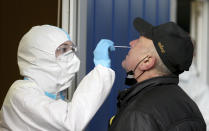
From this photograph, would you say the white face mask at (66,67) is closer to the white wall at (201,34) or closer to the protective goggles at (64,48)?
the protective goggles at (64,48)

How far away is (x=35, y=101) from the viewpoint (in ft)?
5.94

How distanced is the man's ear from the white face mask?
50cm

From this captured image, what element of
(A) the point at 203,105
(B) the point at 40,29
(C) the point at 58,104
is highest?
(B) the point at 40,29

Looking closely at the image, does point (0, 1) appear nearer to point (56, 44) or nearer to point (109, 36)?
point (109, 36)

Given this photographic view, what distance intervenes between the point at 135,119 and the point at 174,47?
0.47m

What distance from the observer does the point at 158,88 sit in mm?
1650

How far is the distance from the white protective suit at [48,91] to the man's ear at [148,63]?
24 cm

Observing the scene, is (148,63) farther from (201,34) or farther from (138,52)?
(201,34)

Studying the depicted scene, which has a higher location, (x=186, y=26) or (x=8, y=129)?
(x=186, y=26)

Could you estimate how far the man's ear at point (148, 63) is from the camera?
1.74 m

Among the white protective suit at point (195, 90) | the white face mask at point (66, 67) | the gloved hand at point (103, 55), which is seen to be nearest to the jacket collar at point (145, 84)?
the gloved hand at point (103, 55)

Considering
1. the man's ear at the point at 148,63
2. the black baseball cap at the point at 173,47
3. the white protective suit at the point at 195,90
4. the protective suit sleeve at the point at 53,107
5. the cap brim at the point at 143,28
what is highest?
the cap brim at the point at 143,28

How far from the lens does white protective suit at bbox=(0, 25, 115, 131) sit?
1.78 metres

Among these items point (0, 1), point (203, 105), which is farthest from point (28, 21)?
point (203, 105)
